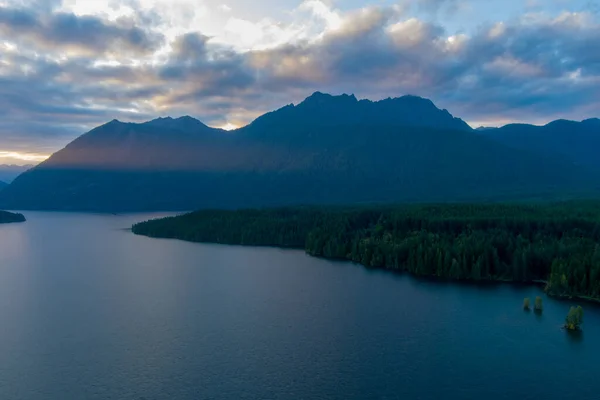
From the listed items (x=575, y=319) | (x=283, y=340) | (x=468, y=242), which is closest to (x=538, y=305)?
(x=575, y=319)

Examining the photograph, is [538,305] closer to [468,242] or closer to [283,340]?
[468,242]

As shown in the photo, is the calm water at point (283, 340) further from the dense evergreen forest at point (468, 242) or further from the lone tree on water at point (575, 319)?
the dense evergreen forest at point (468, 242)

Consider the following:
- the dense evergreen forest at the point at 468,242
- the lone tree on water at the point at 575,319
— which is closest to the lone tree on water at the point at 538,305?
the lone tree on water at the point at 575,319

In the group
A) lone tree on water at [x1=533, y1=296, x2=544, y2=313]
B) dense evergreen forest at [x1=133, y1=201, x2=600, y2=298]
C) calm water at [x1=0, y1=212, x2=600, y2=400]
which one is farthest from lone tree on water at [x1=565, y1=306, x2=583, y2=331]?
dense evergreen forest at [x1=133, y1=201, x2=600, y2=298]

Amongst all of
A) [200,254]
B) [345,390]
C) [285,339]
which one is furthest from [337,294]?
[200,254]

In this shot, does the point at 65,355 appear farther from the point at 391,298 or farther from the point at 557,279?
the point at 557,279
